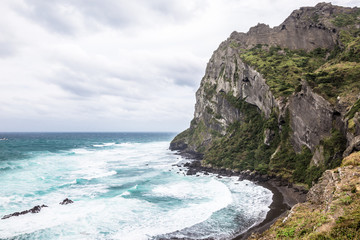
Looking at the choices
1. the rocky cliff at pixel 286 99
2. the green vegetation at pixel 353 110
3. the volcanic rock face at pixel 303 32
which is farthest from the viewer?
the volcanic rock face at pixel 303 32

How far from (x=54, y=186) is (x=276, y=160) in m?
48.1

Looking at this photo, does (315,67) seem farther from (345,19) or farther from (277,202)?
(277,202)

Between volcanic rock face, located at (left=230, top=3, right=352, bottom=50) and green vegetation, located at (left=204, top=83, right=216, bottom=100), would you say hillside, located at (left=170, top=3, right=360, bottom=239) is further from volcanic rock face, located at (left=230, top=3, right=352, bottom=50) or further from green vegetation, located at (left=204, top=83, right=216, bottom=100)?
green vegetation, located at (left=204, top=83, right=216, bottom=100)

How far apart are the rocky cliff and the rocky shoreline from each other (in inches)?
82.4

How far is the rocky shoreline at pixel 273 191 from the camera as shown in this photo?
84.8 ft

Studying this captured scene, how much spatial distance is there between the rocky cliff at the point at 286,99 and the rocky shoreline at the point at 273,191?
2092mm

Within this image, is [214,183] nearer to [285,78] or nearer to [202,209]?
[202,209]

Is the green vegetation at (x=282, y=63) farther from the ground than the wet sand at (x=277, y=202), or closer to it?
farther from the ground

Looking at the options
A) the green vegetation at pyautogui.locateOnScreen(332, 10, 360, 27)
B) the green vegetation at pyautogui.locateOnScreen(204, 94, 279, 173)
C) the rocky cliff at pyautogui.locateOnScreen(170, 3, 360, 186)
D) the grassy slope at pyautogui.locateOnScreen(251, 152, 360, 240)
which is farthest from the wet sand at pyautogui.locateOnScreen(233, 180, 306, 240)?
the green vegetation at pyautogui.locateOnScreen(332, 10, 360, 27)

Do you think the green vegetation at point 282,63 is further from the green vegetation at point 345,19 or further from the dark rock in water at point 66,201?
the dark rock in water at point 66,201

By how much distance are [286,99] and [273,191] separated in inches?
939

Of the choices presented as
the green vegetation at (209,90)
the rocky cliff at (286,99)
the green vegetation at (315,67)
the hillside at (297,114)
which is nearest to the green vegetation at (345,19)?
the rocky cliff at (286,99)

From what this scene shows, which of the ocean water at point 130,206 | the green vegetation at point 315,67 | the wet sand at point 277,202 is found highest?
the green vegetation at point 315,67

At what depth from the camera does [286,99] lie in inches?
2009
